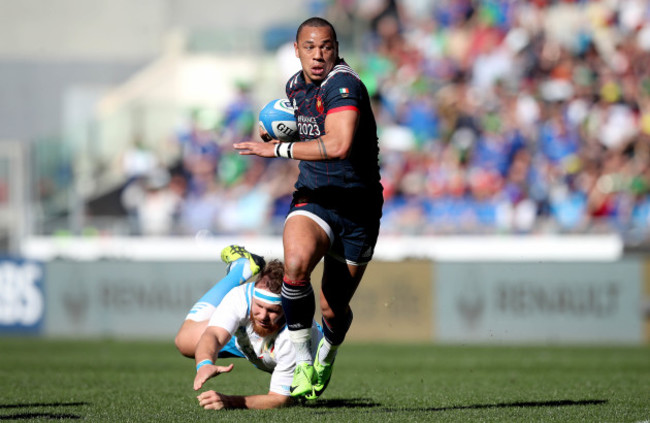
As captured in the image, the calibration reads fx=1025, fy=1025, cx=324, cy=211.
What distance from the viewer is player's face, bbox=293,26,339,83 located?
6609mm

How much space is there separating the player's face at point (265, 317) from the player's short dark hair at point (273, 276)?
0.12m

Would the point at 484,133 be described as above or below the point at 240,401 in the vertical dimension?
above

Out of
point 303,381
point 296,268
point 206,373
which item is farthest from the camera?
point 303,381

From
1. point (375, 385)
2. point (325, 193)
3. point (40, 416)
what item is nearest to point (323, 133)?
point (325, 193)

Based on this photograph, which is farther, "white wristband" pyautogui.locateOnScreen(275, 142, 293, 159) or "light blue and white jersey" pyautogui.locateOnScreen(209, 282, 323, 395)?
"light blue and white jersey" pyautogui.locateOnScreen(209, 282, 323, 395)

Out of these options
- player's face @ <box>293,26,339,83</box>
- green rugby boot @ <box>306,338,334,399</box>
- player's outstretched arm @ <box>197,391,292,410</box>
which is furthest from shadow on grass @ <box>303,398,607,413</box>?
player's face @ <box>293,26,339,83</box>

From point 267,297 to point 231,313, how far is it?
279 millimetres

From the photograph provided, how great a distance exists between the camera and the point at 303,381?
6.74 metres

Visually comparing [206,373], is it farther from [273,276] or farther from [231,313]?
[273,276]

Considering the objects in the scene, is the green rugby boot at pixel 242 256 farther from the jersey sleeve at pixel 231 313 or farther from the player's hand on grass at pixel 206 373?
the player's hand on grass at pixel 206 373

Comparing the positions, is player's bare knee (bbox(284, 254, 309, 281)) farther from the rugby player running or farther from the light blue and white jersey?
the light blue and white jersey

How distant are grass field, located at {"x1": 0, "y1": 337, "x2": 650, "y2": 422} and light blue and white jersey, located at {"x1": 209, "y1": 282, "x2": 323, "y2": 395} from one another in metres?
0.33

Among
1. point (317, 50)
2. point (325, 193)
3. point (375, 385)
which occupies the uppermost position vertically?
point (317, 50)

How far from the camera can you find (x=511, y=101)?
18.2m
